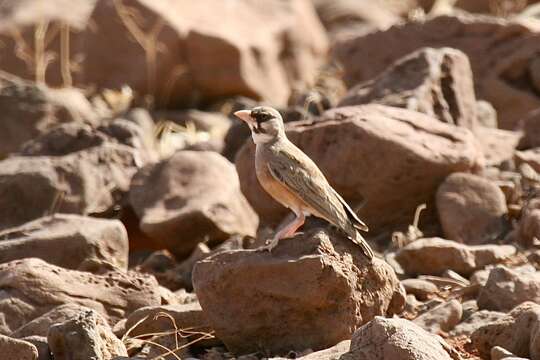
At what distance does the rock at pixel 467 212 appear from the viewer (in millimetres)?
9055

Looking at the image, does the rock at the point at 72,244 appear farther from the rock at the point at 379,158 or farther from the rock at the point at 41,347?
the rock at the point at 41,347

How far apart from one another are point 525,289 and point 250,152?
2.51 meters

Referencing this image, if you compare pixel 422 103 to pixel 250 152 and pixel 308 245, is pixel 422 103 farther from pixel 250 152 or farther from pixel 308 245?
pixel 308 245

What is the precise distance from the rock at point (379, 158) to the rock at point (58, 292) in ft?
5.46

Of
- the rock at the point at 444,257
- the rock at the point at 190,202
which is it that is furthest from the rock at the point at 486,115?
the rock at the point at 444,257

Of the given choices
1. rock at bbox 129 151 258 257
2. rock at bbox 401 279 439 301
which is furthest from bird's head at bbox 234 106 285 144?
rock at bbox 129 151 258 257

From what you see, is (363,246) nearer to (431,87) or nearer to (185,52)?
(431,87)

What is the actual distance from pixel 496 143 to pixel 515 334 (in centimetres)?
418

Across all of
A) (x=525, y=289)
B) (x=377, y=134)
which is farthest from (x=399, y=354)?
(x=377, y=134)

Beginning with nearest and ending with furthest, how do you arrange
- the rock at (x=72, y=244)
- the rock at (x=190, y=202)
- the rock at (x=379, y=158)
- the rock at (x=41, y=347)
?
the rock at (x=41, y=347) < the rock at (x=72, y=244) < the rock at (x=379, y=158) < the rock at (x=190, y=202)

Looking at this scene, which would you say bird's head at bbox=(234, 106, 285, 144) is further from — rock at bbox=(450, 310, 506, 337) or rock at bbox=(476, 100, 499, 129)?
rock at bbox=(476, 100, 499, 129)

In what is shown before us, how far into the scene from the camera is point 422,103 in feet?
33.1

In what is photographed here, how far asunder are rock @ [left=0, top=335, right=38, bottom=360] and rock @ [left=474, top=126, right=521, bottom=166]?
14.7ft

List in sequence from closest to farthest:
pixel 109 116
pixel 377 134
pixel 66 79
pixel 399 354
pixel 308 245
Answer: pixel 399 354, pixel 308 245, pixel 377 134, pixel 109 116, pixel 66 79
